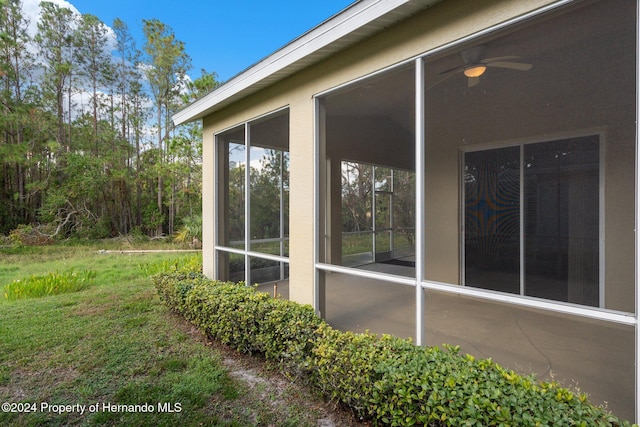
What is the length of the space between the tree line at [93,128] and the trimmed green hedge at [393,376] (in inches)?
422

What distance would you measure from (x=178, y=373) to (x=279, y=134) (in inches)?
113

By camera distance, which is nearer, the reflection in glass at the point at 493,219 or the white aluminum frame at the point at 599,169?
the white aluminum frame at the point at 599,169

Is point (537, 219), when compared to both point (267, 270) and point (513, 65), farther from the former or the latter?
point (267, 270)

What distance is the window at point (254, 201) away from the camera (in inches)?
159

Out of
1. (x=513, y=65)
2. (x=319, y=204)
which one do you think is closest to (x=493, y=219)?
(x=513, y=65)

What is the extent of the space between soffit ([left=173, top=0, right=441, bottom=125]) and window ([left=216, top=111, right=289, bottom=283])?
1.51 ft

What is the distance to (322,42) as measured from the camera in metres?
2.83

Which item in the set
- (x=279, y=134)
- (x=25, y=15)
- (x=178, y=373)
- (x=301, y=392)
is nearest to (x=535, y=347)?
(x=301, y=392)

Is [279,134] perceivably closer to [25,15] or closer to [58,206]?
[58,206]

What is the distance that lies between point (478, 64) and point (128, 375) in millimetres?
4146

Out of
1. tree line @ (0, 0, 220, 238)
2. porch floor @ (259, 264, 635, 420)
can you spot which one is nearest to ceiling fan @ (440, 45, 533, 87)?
porch floor @ (259, 264, 635, 420)

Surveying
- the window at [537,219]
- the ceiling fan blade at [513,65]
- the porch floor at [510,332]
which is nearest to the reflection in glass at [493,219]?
the window at [537,219]

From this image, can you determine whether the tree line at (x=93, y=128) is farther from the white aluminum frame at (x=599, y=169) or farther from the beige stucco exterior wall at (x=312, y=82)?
the white aluminum frame at (x=599, y=169)

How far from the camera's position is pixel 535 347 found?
2881mm
